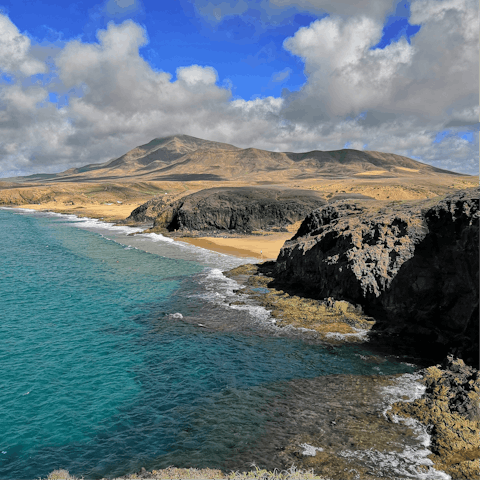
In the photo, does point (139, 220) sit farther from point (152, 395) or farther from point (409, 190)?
point (152, 395)

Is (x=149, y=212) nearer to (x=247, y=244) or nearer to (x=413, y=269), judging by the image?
(x=247, y=244)

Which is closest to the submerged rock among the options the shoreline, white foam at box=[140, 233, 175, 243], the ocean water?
the ocean water

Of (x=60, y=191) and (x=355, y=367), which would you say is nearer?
(x=355, y=367)

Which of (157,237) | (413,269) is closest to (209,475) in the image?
(413,269)

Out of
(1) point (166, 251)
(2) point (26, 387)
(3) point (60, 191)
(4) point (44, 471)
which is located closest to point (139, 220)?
(1) point (166, 251)

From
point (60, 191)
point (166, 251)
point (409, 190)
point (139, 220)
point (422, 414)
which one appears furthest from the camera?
point (60, 191)

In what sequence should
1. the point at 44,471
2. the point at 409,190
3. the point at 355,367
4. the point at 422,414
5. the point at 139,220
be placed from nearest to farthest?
the point at 44,471 → the point at 422,414 → the point at 355,367 → the point at 409,190 → the point at 139,220

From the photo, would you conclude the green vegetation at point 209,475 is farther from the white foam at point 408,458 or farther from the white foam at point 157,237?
the white foam at point 157,237
